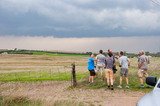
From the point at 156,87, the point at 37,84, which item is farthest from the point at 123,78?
the point at 156,87

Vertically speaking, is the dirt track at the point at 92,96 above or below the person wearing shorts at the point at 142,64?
below

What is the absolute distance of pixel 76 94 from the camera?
2414 centimetres

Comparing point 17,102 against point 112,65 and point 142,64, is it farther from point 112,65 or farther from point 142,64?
point 142,64

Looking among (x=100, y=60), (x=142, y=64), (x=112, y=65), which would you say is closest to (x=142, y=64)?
(x=142, y=64)

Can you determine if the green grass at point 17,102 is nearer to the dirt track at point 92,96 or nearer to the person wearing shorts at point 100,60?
the dirt track at point 92,96

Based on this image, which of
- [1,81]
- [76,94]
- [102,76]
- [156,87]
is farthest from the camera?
[1,81]

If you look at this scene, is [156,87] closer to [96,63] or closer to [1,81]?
[96,63]

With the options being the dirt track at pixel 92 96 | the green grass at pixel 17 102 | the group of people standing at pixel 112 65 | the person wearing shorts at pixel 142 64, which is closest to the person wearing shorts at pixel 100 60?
the group of people standing at pixel 112 65

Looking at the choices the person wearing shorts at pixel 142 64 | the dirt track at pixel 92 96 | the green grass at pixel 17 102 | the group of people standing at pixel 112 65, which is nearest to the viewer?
the green grass at pixel 17 102

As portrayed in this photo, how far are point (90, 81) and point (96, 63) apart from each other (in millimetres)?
1065

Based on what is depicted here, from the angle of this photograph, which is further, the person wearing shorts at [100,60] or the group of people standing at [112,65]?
the person wearing shorts at [100,60]

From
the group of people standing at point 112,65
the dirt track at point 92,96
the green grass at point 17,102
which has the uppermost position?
the group of people standing at point 112,65

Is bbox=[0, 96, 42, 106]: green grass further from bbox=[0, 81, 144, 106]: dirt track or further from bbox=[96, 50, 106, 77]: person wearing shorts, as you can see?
bbox=[96, 50, 106, 77]: person wearing shorts

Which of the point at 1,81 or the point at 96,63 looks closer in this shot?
the point at 96,63
